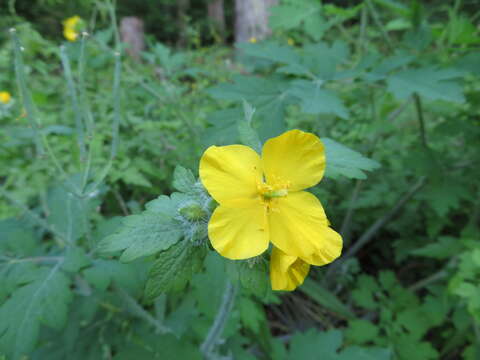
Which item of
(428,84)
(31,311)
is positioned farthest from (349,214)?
(31,311)

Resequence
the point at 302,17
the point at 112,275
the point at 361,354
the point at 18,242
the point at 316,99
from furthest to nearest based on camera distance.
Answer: the point at 302,17 → the point at 316,99 → the point at 361,354 → the point at 18,242 → the point at 112,275

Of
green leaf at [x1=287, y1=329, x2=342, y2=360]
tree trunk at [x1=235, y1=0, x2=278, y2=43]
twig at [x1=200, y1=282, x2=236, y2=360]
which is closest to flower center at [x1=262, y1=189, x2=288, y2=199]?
twig at [x1=200, y1=282, x2=236, y2=360]

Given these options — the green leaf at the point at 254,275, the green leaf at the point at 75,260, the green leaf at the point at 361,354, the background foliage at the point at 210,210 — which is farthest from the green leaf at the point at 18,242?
the green leaf at the point at 361,354

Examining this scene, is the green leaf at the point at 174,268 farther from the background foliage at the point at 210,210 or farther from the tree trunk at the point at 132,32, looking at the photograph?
the tree trunk at the point at 132,32

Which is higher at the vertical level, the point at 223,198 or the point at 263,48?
the point at 263,48

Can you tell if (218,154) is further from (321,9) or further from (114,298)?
(321,9)

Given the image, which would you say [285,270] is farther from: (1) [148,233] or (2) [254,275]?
(1) [148,233]

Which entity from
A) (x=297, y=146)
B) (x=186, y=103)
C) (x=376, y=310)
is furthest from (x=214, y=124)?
(x=376, y=310)
